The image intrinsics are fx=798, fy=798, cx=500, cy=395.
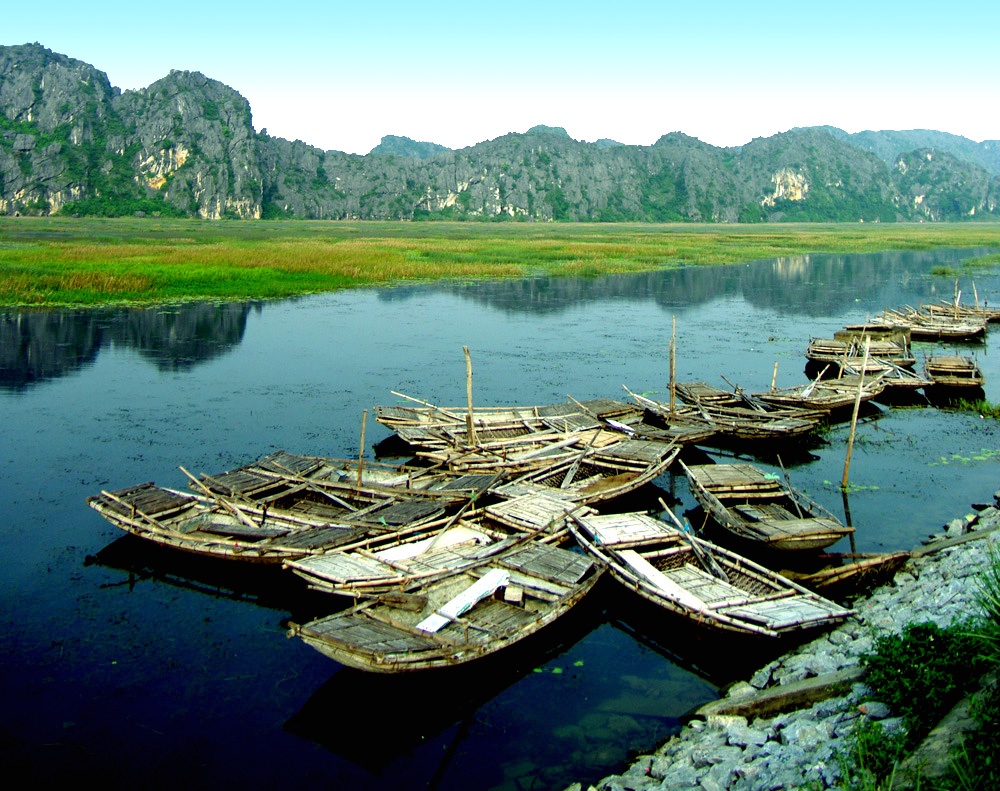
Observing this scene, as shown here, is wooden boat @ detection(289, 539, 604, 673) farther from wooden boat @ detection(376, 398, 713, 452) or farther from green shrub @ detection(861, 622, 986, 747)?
wooden boat @ detection(376, 398, 713, 452)

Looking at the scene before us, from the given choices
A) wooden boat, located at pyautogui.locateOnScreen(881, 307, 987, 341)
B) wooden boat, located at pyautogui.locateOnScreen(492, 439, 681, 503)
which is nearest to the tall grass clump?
wooden boat, located at pyautogui.locateOnScreen(492, 439, 681, 503)

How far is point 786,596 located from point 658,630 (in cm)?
201

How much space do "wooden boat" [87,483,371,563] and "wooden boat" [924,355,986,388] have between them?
2150cm

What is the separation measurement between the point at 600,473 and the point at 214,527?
8.69 metres

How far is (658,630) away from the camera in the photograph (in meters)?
12.5

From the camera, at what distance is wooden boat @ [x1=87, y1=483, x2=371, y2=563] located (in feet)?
43.8

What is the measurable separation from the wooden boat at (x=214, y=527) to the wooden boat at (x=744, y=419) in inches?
437

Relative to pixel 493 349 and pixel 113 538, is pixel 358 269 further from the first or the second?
pixel 113 538

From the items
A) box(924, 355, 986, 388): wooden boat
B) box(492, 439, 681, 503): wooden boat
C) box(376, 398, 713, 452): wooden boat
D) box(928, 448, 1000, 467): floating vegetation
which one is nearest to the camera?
box(492, 439, 681, 503): wooden boat

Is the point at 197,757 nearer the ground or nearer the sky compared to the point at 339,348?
nearer the ground

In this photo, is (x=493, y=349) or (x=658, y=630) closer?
(x=658, y=630)

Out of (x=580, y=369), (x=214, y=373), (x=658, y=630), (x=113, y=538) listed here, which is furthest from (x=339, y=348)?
(x=658, y=630)

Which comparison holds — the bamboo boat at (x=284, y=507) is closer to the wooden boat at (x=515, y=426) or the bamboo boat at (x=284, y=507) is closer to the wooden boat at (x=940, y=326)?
the wooden boat at (x=515, y=426)

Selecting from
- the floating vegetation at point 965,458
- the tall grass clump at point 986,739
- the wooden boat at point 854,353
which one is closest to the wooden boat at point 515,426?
the floating vegetation at point 965,458
